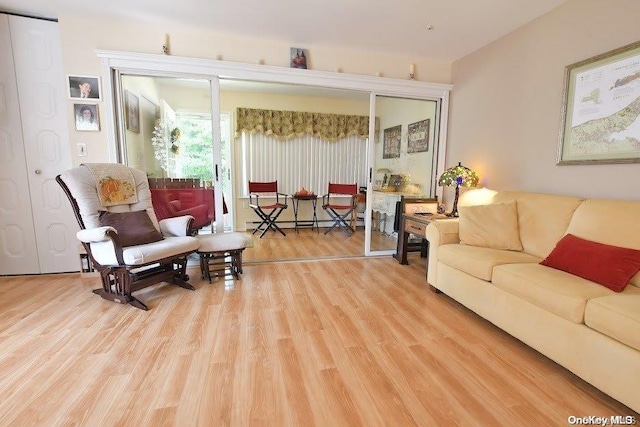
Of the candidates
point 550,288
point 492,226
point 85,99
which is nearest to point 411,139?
point 492,226

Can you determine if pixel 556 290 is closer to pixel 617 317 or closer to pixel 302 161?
pixel 617 317

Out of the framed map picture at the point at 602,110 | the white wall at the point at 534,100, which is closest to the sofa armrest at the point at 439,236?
the white wall at the point at 534,100

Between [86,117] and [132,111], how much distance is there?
403mm

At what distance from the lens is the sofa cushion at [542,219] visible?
2223 millimetres

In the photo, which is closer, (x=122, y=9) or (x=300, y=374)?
(x=300, y=374)

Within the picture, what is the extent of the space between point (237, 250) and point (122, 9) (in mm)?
2361

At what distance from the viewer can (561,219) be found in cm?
223

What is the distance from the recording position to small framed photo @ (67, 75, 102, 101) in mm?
2809

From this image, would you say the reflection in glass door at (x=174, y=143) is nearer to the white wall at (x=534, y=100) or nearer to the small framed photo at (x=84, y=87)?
the small framed photo at (x=84, y=87)

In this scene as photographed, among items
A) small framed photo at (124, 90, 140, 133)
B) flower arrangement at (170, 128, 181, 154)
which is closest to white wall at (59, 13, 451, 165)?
small framed photo at (124, 90, 140, 133)

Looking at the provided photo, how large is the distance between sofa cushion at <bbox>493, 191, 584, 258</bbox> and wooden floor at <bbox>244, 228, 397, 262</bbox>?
175 centimetres

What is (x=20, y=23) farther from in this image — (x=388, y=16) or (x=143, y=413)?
(x=143, y=413)

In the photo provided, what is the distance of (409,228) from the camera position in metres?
3.40

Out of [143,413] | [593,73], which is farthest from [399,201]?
[143,413]
